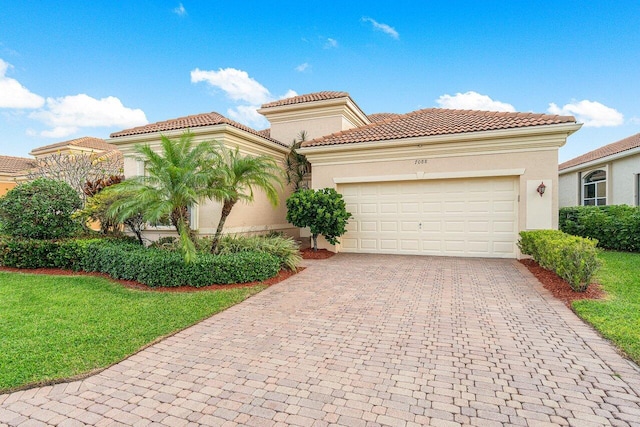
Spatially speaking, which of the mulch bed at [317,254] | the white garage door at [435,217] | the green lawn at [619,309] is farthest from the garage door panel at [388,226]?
the green lawn at [619,309]

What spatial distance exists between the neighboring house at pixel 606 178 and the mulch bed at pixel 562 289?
10.9 meters

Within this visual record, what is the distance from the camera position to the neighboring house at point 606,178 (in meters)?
15.2

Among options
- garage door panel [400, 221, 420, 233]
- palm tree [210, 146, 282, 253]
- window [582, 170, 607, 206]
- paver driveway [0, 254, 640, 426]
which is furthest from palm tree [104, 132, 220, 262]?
window [582, 170, 607, 206]

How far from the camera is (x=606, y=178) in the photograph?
56.1 ft

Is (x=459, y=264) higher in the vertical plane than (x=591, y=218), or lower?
lower

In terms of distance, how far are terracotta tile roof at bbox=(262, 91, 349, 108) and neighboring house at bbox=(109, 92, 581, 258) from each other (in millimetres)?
2908

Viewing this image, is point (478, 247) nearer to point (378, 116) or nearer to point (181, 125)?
point (181, 125)

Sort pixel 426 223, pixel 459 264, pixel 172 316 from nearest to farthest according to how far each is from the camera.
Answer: pixel 172 316
pixel 459 264
pixel 426 223

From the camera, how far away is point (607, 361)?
3895mm

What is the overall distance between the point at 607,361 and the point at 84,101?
3357 cm

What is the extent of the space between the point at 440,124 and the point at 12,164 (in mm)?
29977

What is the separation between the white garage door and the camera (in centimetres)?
1099

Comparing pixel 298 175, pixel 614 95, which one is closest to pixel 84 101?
pixel 298 175

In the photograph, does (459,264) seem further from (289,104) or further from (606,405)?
(289,104)
